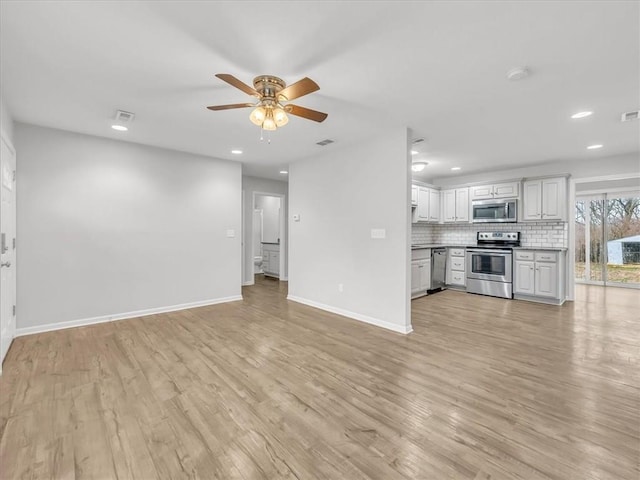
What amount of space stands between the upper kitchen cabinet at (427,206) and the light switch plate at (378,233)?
261cm

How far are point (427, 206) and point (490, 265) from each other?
178 centimetres

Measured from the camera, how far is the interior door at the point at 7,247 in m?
2.82

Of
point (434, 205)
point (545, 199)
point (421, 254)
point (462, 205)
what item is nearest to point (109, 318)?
point (421, 254)

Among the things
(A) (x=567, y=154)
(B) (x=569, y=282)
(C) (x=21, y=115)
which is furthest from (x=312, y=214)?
(B) (x=569, y=282)

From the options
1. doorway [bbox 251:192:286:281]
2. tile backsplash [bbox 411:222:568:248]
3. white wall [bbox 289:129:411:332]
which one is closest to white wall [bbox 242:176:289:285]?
doorway [bbox 251:192:286:281]

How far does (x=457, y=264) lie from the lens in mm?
6645

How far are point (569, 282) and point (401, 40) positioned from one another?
19.4 ft

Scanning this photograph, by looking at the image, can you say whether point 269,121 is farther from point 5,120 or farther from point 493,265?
point 493,265

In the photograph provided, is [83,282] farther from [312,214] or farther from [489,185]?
[489,185]

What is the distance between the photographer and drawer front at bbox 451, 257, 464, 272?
→ 21.6 feet

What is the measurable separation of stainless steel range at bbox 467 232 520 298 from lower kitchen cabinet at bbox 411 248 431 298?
987 mm

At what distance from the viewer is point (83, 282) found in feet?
13.2

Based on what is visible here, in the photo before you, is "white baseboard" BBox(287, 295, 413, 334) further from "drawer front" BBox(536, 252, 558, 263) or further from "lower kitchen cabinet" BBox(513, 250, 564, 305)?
"drawer front" BBox(536, 252, 558, 263)

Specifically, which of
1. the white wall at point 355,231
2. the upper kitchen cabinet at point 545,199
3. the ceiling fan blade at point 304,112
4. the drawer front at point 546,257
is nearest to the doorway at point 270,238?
the white wall at point 355,231
